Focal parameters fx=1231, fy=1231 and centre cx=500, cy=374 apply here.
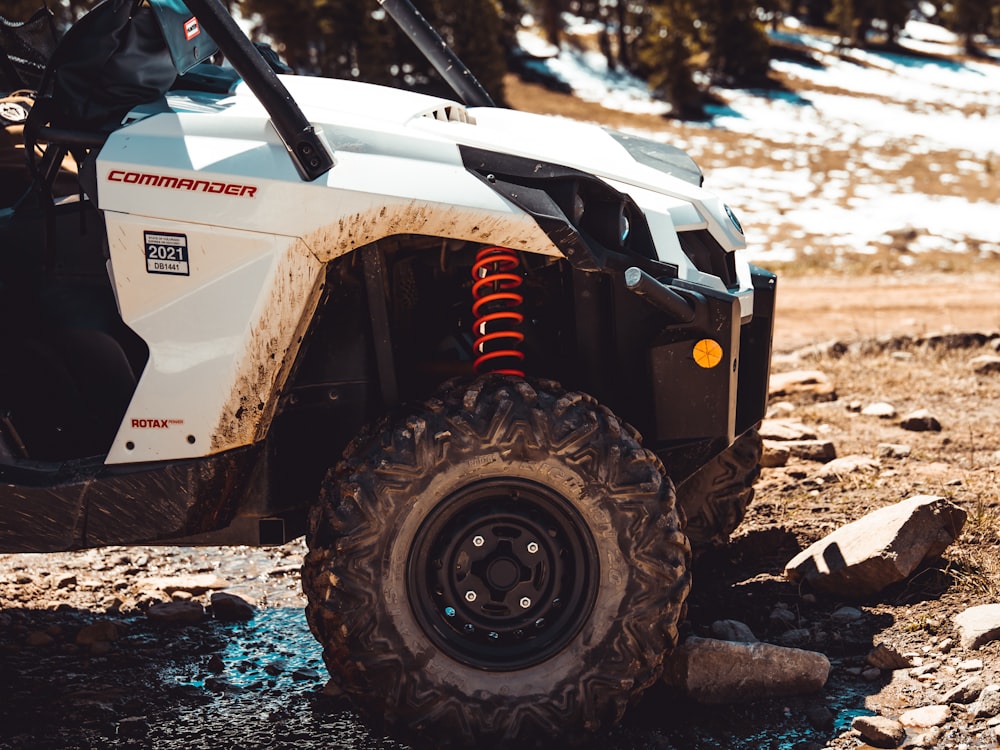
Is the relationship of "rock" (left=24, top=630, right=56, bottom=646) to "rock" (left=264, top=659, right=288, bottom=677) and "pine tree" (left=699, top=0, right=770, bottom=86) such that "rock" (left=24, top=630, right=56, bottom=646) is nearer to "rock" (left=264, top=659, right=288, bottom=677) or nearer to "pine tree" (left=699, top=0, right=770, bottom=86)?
"rock" (left=264, top=659, right=288, bottom=677)

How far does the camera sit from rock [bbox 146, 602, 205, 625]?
479cm

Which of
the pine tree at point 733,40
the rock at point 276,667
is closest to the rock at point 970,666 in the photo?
the rock at point 276,667

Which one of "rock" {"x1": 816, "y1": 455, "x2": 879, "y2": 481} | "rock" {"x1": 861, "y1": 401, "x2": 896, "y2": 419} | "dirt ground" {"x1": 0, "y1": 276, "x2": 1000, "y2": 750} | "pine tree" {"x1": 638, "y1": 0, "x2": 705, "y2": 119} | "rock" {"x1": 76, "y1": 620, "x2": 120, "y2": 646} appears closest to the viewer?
"dirt ground" {"x1": 0, "y1": 276, "x2": 1000, "y2": 750}

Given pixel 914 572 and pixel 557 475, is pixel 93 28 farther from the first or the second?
pixel 914 572

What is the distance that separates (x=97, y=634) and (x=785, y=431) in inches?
150

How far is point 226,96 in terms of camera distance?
12.8 feet

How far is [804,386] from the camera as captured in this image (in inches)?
314

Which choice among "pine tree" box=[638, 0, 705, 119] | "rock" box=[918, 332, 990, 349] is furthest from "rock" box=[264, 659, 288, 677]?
"pine tree" box=[638, 0, 705, 119]

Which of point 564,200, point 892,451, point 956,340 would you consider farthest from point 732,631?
point 956,340

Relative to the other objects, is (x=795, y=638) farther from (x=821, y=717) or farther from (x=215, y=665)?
(x=215, y=665)

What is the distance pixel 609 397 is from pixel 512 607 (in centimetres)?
76

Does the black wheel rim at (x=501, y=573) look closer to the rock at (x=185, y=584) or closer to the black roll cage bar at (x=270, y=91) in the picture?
the black roll cage bar at (x=270, y=91)

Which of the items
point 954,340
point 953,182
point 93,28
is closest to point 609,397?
point 93,28

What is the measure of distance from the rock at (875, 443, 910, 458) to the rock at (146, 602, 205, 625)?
3.49 meters
